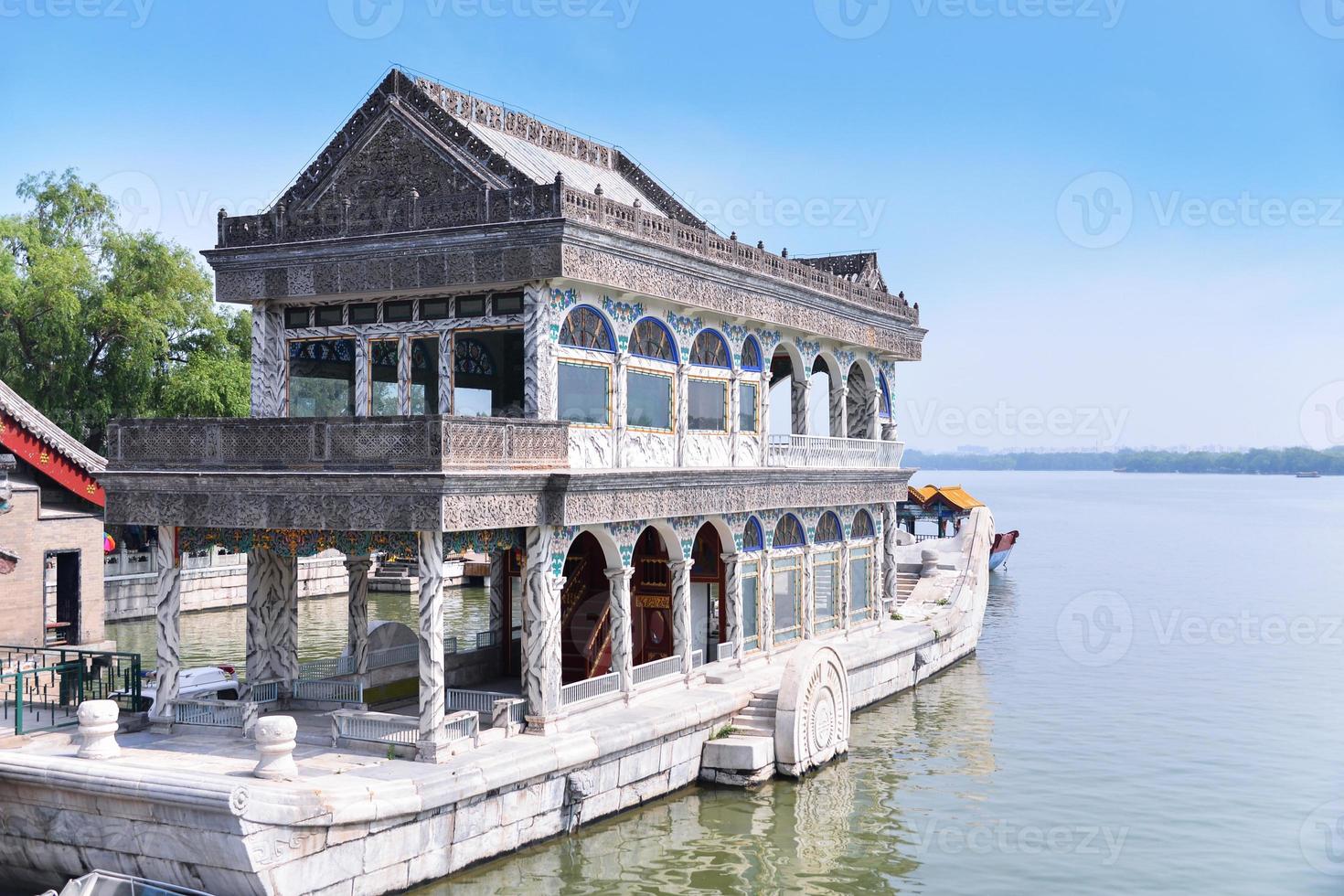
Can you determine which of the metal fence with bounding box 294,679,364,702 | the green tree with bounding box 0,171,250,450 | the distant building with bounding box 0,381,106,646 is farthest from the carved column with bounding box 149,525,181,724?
the green tree with bounding box 0,171,250,450

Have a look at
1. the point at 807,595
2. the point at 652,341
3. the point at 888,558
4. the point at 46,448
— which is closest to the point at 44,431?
the point at 46,448

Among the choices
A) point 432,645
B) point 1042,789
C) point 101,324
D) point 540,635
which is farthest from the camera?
point 101,324

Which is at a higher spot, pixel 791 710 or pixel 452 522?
pixel 452 522

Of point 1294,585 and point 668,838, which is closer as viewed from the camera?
point 668,838

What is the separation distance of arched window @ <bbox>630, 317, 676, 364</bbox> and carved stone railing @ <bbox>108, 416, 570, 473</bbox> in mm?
2678

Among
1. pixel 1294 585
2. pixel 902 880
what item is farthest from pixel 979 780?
pixel 1294 585

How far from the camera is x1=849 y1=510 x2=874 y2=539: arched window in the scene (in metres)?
27.1

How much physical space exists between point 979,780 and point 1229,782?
3948 mm

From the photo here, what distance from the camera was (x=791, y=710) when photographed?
18891 millimetres

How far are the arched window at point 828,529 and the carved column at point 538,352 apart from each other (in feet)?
31.7

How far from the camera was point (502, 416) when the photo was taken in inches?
702

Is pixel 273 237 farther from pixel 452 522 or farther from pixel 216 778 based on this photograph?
pixel 216 778

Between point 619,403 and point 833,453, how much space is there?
314 inches

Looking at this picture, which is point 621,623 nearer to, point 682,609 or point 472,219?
point 682,609
